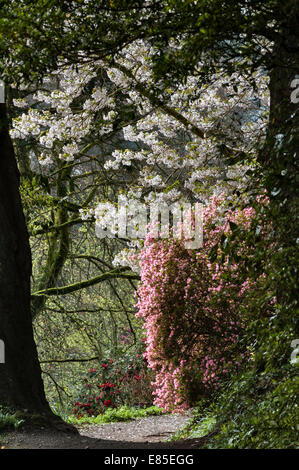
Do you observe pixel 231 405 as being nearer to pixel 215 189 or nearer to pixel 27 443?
pixel 27 443

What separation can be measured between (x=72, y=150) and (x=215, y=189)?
1.92 metres

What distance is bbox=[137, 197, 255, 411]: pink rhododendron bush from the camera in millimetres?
7141

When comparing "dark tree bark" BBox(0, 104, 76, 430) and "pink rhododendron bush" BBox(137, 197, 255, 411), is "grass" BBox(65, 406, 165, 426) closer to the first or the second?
"pink rhododendron bush" BBox(137, 197, 255, 411)

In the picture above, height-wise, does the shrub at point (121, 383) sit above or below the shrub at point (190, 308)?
below

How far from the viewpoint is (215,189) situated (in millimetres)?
7863

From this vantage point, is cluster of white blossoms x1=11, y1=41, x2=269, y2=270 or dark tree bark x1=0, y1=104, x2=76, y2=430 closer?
dark tree bark x1=0, y1=104, x2=76, y2=430

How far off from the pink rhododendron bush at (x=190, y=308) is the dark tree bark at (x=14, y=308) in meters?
1.89

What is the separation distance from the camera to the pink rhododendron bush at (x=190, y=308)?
281 inches

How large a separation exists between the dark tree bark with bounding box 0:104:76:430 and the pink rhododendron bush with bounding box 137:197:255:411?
1.89m

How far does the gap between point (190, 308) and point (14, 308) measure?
221 centimetres

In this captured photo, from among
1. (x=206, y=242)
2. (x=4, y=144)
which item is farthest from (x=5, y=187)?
(x=206, y=242)

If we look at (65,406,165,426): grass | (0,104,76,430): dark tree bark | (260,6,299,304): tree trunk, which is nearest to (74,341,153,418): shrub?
(65,406,165,426): grass

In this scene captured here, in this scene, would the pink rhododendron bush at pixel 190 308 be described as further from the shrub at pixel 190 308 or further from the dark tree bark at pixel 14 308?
the dark tree bark at pixel 14 308

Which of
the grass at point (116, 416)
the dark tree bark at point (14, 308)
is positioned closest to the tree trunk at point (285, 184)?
the dark tree bark at point (14, 308)
